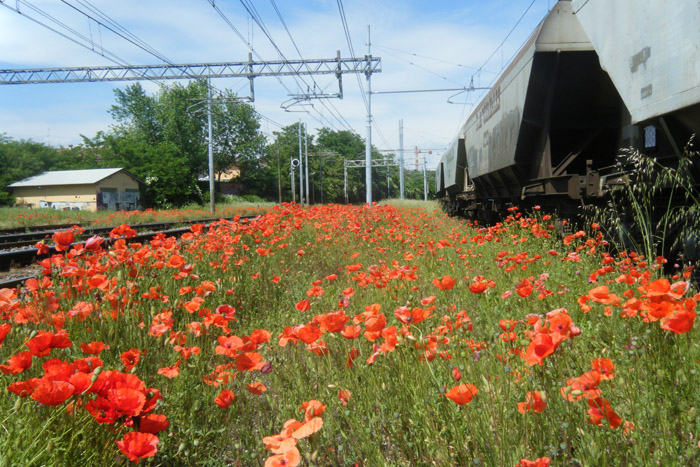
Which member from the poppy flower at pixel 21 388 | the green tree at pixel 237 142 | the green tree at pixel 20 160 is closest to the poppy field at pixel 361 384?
the poppy flower at pixel 21 388

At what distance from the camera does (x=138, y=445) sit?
112 centimetres

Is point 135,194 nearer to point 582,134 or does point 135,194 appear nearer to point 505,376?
point 582,134

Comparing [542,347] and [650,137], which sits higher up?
[650,137]

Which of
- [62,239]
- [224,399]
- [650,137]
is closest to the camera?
[224,399]

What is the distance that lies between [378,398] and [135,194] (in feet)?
164

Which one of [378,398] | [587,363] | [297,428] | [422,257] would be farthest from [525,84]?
[297,428]

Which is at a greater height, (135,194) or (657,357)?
(135,194)

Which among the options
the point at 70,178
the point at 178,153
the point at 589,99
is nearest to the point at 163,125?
the point at 178,153

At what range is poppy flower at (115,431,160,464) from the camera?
111 cm

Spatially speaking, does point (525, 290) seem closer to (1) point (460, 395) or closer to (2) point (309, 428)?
(1) point (460, 395)

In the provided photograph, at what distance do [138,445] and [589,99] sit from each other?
722 cm

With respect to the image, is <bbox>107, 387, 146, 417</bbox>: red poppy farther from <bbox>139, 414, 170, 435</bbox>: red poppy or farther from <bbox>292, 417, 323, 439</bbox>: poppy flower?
<bbox>292, 417, 323, 439</bbox>: poppy flower

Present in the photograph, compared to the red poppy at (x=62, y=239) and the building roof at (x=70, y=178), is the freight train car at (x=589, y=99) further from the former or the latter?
the building roof at (x=70, y=178)

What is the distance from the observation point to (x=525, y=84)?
20.5 feet
